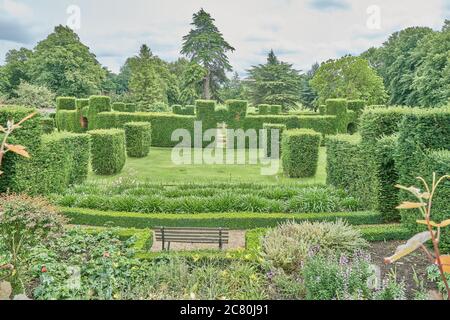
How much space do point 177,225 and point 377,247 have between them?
437cm

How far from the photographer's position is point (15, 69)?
40969mm

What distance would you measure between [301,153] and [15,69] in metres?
36.7

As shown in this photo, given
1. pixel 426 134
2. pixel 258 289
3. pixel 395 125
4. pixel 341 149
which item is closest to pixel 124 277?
pixel 258 289

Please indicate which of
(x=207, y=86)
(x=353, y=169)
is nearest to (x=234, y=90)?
(x=207, y=86)

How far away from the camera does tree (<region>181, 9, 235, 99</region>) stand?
3259 centimetres

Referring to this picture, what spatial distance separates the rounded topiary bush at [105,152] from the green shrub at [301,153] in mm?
7127

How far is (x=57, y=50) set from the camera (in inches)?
1425

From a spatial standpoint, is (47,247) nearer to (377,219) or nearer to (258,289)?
(258,289)

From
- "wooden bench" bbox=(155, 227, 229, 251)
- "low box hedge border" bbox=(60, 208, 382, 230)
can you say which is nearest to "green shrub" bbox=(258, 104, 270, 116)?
"low box hedge border" bbox=(60, 208, 382, 230)

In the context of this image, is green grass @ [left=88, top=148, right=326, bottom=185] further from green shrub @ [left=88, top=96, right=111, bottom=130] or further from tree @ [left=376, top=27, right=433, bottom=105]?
tree @ [left=376, top=27, right=433, bottom=105]

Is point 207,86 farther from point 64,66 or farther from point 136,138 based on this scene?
point 136,138

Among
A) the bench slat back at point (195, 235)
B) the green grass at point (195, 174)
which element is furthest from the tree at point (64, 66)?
the bench slat back at point (195, 235)

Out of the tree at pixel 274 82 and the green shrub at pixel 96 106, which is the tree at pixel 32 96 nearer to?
the green shrub at pixel 96 106

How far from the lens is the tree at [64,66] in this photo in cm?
3712
